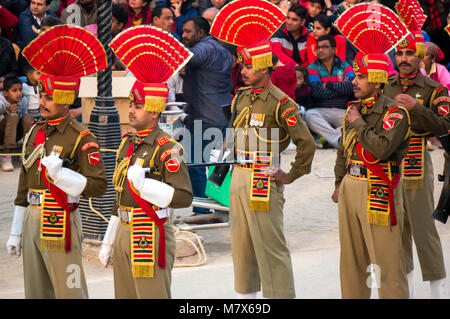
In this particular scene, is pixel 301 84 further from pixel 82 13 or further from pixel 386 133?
pixel 386 133

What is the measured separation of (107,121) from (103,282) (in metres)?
1.88

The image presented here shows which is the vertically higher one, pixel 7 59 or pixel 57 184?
pixel 7 59

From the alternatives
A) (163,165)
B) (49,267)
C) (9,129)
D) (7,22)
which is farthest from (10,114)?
(163,165)

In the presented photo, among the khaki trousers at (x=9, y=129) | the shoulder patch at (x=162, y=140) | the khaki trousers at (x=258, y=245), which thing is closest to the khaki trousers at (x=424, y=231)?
the khaki trousers at (x=258, y=245)

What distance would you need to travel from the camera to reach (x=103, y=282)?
727 centimetres

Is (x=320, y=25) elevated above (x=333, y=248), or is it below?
above

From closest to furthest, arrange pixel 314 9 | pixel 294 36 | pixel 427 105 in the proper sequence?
pixel 427 105, pixel 294 36, pixel 314 9

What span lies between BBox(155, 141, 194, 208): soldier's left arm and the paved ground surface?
1.85 m

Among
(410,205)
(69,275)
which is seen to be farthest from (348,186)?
(69,275)

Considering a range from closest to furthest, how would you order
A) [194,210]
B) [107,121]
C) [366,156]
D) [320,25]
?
[366,156] → [107,121] → [194,210] → [320,25]

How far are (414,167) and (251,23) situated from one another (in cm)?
193

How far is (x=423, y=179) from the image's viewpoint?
6.86m

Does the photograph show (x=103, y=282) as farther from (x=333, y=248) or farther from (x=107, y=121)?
(x=333, y=248)

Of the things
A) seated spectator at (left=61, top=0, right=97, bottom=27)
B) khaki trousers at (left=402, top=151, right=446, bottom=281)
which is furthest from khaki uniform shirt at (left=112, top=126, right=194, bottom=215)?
seated spectator at (left=61, top=0, right=97, bottom=27)
